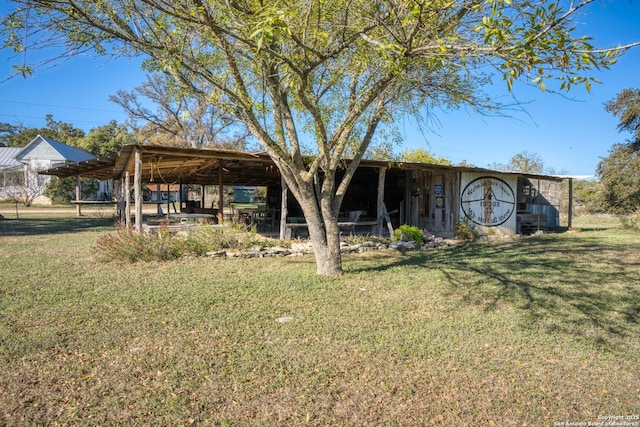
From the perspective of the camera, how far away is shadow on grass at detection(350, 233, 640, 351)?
15.7 ft

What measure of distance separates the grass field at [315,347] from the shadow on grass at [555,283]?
4cm

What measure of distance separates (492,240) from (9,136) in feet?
226

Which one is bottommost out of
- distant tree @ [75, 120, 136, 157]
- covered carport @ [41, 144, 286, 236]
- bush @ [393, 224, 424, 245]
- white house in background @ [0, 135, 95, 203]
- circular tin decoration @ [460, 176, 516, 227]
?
bush @ [393, 224, 424, 245]

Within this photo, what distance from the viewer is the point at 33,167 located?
3475 cm

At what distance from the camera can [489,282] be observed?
684 centimetres

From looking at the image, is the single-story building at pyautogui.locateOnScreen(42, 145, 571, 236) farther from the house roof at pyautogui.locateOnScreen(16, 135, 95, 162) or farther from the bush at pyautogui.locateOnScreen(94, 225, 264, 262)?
the house roof at pyautogui.locateOnScreen(16, 135, 95, 162)

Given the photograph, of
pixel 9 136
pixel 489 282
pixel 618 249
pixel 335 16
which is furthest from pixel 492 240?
pixel 9 136

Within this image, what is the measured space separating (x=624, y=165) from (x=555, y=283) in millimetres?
23711

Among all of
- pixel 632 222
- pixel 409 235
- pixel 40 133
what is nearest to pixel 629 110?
pixel 632 222

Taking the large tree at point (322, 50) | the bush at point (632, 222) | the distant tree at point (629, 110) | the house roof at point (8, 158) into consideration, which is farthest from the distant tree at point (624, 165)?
the house roof at point (8, 158)

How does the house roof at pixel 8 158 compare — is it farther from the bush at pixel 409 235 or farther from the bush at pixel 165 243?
the bush at pixel 409 235

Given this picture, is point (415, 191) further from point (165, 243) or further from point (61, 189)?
point (61, 189)

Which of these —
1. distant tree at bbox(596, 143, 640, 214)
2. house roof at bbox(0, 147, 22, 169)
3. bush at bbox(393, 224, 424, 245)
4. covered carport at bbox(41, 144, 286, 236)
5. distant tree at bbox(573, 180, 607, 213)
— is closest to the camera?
covered carport at bbox(41, 144, 286, 236)

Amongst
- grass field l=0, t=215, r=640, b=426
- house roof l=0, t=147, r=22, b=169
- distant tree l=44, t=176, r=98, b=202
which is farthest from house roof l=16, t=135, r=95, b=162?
grass field l=0, t=215, r=640, b=426
